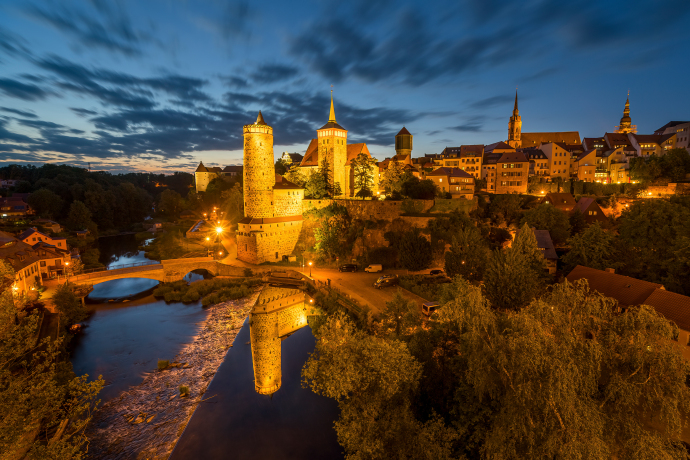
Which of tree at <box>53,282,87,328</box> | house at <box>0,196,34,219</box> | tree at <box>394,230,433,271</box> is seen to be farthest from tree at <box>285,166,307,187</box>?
house at <box>0,196,34,219</box>

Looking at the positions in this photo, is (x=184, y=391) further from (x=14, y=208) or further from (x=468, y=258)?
(x=14, y=208)

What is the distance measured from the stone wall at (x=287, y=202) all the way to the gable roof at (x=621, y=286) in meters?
26.6

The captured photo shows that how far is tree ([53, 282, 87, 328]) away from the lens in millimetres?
23263

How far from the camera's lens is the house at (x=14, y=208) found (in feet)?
173

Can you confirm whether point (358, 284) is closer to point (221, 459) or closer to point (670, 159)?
point (221, 459)

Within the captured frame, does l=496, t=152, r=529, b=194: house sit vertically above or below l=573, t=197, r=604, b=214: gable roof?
above

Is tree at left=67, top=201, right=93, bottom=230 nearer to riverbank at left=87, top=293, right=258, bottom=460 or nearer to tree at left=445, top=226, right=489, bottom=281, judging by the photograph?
riverbank at left=87, top=293, right=258, bottom=460

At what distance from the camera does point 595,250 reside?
2306 cm

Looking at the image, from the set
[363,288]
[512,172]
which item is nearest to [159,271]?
[363,288]

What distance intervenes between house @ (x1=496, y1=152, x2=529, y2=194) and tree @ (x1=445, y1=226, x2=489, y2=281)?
29164 mm

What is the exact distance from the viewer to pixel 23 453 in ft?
38.0

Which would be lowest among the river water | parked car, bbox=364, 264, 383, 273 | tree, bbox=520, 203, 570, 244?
the river water

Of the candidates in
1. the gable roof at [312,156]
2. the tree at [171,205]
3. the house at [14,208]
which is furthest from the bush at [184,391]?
the tree at [171,205]

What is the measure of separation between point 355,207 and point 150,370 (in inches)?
930
